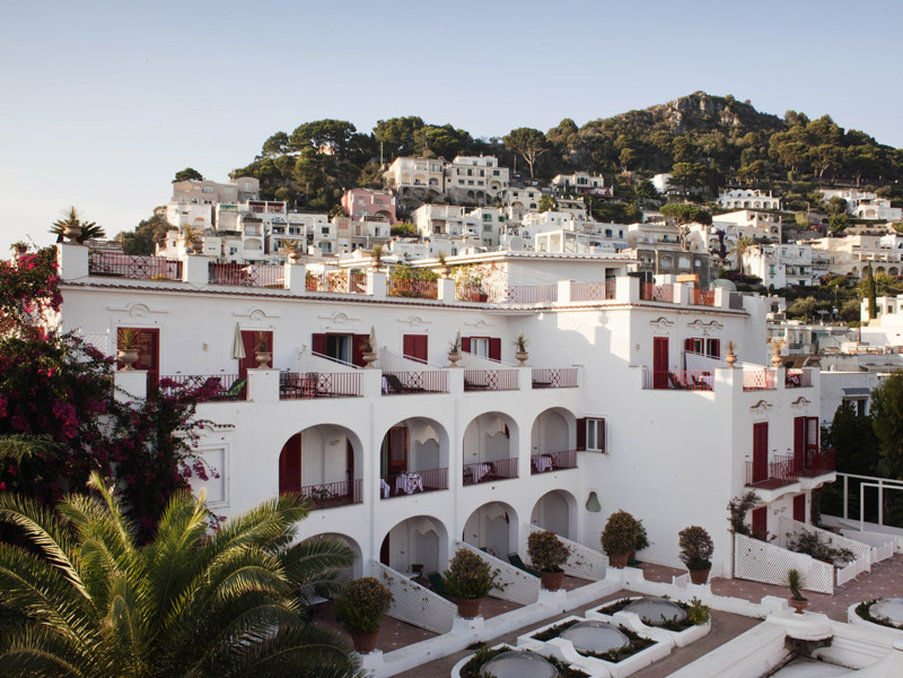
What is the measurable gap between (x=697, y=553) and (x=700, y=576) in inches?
26.1

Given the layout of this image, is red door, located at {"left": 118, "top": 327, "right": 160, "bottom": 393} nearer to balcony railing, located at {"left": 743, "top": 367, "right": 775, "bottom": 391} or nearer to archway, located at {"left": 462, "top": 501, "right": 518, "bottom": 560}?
archway, located at {"left": 462, "top": 501, "right": 518, "bottom": 560}

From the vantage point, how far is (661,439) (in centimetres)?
2278

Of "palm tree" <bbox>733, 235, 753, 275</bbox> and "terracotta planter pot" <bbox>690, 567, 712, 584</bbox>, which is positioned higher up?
"palm tree" <bbox>733, 235, 753, 275</bbox>

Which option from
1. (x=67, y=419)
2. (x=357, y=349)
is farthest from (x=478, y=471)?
(x=67, y=419)

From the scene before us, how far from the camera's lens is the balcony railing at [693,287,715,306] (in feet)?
88.2

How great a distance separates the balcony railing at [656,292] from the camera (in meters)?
24.8

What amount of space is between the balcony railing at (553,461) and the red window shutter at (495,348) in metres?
4.00

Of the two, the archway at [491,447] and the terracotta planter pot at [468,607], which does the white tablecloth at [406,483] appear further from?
the terracotta planter pot at [468,607]

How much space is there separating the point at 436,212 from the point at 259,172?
3631 centimetres

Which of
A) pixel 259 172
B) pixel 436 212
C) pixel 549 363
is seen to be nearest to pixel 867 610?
pixel 549 363

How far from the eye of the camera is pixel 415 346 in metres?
23.4

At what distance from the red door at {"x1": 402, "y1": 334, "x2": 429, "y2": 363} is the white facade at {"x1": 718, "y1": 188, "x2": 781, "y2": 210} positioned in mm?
125354

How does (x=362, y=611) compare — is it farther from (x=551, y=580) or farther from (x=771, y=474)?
(x=771, y=474)

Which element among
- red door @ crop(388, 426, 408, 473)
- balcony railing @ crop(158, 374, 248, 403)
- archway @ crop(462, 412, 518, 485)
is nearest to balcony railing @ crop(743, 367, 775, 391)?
archway @ crop(462, 412, 518, 485)
